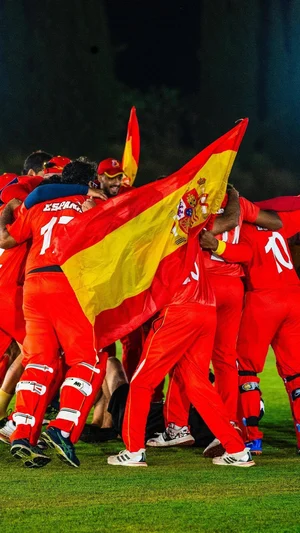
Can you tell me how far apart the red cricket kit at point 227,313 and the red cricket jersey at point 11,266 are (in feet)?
4.33

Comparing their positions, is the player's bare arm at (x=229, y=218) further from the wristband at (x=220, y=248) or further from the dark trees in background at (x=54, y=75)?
the dark trees in background at (x=54, y=75)

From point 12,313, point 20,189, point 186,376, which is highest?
point 20,189

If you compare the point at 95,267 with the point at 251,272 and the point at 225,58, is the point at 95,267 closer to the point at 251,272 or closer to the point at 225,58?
the point at 251,272

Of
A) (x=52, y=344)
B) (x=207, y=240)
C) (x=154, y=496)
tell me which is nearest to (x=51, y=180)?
(x=207, y=240)

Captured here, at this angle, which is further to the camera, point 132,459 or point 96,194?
point 96,194

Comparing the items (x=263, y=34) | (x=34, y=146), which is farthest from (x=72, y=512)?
(x=34, y=146)

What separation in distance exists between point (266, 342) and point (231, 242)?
0.75 meters

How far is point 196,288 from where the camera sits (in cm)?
587

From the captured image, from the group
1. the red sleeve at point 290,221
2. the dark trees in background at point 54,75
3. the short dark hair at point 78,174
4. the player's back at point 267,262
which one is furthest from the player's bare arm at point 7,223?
the dark trees in background at point 54,75

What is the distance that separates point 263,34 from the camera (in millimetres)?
16062

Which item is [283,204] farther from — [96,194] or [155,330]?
[155,330]

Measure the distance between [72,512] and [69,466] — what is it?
1.48m

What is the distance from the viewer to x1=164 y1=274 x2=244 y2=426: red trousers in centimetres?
662

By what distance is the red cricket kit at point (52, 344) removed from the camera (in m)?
5.62
